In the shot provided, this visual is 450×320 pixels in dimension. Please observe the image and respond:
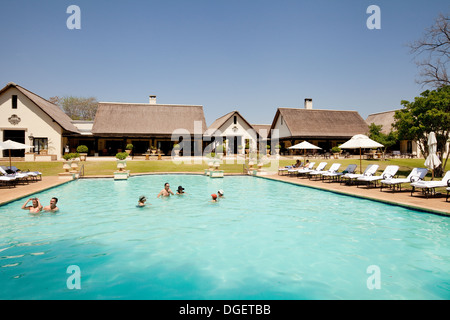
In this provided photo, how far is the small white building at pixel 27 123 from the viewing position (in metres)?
28.5

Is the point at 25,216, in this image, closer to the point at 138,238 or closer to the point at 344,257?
the point at 138,238

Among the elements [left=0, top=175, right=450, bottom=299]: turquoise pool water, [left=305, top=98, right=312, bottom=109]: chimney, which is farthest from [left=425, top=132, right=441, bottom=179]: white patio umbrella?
[left=305, top=98, right=312, bottom=109]: chimney

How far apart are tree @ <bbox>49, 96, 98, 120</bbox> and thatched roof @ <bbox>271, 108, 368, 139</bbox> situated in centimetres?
4427

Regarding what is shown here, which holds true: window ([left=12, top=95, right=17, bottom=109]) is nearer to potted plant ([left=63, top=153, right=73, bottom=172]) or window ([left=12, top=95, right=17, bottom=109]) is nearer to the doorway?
the doorway

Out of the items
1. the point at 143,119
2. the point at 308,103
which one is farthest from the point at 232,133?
the point at 308,103

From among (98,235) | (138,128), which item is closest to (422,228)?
(98,235)

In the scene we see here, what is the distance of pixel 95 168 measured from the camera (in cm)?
2248

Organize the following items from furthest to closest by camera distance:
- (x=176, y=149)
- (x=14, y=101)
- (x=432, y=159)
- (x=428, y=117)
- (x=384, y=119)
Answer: (x=384, y=119) → (x=176, y=149) → (x=14, y=101) → (x=428, y=117) → (x=432, y=159)

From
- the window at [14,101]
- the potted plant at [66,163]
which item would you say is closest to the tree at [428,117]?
the potted plant at [66,163]

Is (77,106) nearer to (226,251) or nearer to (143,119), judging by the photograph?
(143,119)

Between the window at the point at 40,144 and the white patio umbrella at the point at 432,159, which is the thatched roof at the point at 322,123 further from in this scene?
the window at the point at 40,144

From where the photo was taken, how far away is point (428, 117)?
16.8 metres

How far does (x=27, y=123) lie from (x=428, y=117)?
34.0 metres

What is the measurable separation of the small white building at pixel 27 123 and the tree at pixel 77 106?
36326 mm
